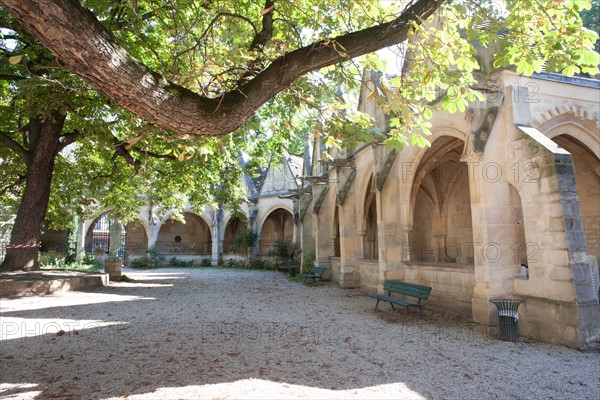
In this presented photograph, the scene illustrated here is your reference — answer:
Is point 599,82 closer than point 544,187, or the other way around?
point 544,187

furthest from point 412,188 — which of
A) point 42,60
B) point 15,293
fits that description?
point 15,293

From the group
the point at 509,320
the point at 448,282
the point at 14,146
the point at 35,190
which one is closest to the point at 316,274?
the point at 448,282

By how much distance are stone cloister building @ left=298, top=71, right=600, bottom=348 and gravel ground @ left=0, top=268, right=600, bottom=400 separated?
0.68 m

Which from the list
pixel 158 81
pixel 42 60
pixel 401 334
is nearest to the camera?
pixel 158 81

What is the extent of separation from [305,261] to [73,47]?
15.3 m

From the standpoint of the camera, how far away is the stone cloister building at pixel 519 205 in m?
5.92

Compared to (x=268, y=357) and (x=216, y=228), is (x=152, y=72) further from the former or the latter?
(x=216, y=228)

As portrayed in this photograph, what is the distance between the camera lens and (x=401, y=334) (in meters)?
6.52

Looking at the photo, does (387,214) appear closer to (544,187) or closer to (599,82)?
(544,187)

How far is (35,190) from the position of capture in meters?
10.3

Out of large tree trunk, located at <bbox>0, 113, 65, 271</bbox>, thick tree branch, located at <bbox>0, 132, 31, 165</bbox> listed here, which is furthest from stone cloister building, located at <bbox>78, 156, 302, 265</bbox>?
thick tree branch, located at <bbox>0, 132, 31, 165</bbox>

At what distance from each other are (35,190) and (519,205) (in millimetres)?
12029

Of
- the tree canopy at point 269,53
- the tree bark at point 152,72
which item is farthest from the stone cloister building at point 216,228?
the tree bark at point 152,72

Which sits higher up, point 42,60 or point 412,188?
point 42,60
